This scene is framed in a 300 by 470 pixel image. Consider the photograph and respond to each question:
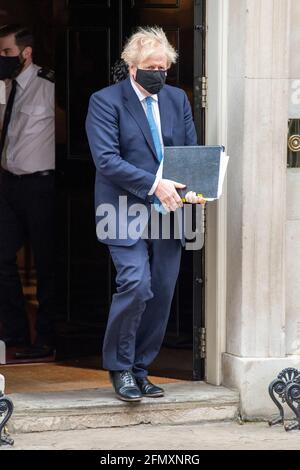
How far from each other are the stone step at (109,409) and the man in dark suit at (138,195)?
0.31 feet

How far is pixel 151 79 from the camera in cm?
680

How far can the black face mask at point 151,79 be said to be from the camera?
6.80 m

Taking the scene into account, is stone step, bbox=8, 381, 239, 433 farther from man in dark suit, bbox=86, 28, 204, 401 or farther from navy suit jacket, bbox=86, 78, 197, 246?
navy suit jacket, bbox=86, 78, 197, 246

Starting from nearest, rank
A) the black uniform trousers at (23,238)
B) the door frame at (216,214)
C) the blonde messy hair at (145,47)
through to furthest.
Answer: the blonde messy hair at (145,47), the door frame at (216,214), the black uniform trousers at (23,238)

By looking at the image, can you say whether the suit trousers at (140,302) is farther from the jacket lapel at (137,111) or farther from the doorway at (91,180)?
the jacket lapel at (137,111)

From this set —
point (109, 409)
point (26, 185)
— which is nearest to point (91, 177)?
point (26, 185)

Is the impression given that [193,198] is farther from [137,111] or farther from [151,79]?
[151,79]

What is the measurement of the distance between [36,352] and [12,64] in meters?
1.98

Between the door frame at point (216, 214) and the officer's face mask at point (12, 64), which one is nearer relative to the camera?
the door frame at point (216, 214)

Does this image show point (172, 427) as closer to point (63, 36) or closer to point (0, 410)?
point (0, 410)

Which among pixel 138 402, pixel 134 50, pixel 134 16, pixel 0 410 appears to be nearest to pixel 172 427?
pixel 138 402

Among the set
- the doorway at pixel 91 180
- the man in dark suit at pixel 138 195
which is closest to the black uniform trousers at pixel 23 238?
the doorway at pixel 91 180

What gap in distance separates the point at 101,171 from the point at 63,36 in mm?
1632

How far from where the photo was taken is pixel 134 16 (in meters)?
7.79
